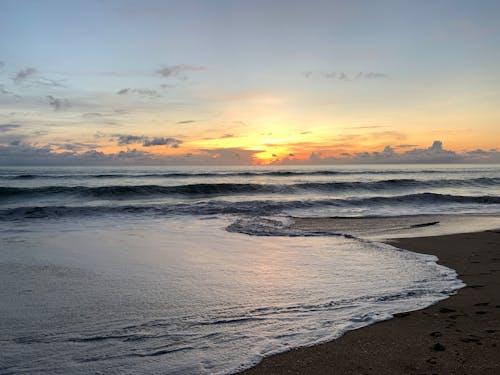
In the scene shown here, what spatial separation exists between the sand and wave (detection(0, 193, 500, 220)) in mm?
11854

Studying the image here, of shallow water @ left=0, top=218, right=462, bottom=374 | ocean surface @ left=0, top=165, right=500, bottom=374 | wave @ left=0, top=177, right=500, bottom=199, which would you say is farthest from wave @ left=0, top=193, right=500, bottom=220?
shallow water @ left=0, top=218, right=462, bottom=374

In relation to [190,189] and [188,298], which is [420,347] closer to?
[188,298]

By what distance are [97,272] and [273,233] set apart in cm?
532

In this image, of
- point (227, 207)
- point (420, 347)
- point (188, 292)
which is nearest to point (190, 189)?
point (227, 207)

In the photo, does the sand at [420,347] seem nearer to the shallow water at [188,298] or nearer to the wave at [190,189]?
the shallow water at [188,298]

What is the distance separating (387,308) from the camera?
15.4 feet

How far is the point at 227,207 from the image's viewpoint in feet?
60.3

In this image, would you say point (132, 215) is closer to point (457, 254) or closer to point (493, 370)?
point (457, 254)

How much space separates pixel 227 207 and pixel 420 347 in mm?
15012

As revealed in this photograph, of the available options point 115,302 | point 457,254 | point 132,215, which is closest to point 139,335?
point 115,302

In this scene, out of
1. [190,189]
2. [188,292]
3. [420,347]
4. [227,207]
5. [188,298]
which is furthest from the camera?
[190,189]

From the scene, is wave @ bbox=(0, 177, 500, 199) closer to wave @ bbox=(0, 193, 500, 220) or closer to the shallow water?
wave @ bbox=(0, 193, 500, 220)

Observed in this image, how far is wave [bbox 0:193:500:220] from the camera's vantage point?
16.2m

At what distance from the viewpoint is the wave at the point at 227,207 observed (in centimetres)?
1622
